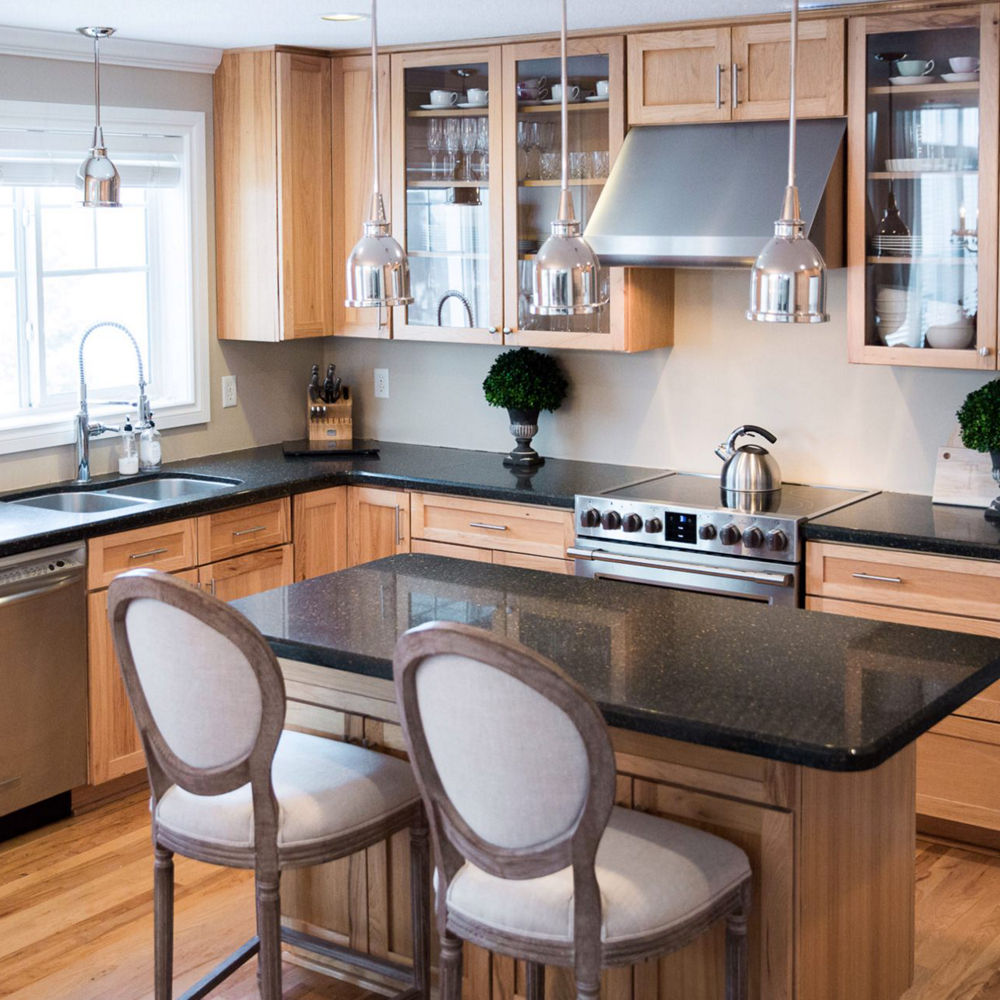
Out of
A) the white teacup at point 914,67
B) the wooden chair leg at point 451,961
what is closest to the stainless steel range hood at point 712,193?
the white teacup at point 914,67

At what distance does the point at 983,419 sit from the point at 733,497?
0.78 meters

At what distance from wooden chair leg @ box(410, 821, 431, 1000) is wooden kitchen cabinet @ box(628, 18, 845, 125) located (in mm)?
2479

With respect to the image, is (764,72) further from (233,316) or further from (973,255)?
(233,316)

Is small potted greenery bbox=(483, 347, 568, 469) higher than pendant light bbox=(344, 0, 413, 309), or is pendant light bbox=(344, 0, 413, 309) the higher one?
pendant light bbox=(344, 0, 413, 309)

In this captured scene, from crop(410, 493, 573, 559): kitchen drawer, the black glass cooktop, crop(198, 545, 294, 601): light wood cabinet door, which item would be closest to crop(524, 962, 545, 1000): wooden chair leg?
the black glass cooktop

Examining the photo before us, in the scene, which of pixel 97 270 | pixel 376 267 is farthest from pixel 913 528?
pixel 97 270

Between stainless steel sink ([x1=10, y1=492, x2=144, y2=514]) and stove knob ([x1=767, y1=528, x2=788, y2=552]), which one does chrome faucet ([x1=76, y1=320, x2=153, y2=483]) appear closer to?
stainless steel sink ([x1=10, y1=492, x2=144, y2=514])

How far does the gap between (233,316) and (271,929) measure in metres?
3.04

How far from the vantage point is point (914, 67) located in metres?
4.01

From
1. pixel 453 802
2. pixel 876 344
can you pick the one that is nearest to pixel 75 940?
pixel 453 802

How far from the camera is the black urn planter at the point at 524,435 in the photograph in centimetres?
506

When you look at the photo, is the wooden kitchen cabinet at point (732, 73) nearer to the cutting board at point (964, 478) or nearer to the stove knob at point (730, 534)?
the cutting board at point (964, 478)

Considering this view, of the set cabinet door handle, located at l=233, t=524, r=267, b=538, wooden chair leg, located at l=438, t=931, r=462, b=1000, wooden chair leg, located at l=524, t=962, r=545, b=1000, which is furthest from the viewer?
cabinet door handle, located at l=233, t=524, r=267, b=538

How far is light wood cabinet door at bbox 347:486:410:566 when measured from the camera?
4930 mm
